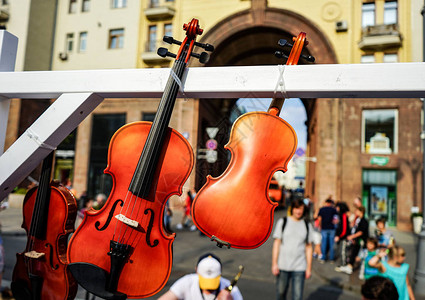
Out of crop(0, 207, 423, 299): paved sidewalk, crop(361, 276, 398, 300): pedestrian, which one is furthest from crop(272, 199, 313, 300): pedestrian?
crop(0, 207, 423, 299): paved sidewalk

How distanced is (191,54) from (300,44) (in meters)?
0.51

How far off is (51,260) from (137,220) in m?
0.57

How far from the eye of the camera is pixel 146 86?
1514 millimetres

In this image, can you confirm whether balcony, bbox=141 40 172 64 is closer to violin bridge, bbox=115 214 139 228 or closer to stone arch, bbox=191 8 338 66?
stone arch, bbox=191 8 338 66

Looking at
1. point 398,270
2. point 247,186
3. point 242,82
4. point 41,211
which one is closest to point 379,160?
point 398,270

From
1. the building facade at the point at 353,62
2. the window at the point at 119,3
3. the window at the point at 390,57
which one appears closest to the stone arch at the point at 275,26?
the building facade at the point at 353,62

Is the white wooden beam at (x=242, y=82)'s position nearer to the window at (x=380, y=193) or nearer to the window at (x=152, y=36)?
the window at (x=380, y=193)

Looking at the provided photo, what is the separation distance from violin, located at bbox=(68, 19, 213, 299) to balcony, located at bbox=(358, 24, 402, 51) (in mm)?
16644

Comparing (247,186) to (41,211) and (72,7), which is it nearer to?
(41,211)

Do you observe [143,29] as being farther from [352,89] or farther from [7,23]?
[352,89]

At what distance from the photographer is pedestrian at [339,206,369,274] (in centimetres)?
733

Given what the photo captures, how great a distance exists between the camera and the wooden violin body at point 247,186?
1.20 meters

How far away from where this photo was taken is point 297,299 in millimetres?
4230

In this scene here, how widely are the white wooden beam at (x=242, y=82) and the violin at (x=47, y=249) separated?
51 cm
